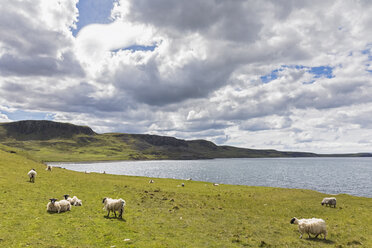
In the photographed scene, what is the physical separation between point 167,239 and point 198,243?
266 centimetres

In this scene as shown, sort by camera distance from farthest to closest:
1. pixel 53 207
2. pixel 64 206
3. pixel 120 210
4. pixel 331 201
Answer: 1. pixel 331 201
2. pixel 64 206
3. pixel 53 207
4. pixel 120 210

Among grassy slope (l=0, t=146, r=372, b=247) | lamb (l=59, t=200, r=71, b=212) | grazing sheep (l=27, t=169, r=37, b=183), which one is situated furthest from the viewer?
grazing sheep (l=27, t=169, r=37, b=183)

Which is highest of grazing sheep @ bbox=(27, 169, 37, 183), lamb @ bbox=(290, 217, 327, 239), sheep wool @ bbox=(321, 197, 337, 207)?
grazing sheep @ bbox=(27, 169, 37, 183)

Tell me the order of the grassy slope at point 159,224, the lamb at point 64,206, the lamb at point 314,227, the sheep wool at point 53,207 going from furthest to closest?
the lamb at point 64,206 < the sheep wool at point 53,207 < the lamb at point 314,227 < the grassy slope at point 159,224

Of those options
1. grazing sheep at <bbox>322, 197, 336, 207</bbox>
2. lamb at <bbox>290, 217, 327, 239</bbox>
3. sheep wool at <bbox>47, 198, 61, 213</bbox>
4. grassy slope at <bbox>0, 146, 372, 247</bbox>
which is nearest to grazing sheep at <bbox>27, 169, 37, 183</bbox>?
grassy slope at <bbox>0, 146, 372, 247</bbox>

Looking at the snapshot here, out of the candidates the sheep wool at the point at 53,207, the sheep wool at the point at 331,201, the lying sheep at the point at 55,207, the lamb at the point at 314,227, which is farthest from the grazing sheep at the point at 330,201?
the sheep wool at the point at 53,207

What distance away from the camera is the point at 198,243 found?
1834 cm

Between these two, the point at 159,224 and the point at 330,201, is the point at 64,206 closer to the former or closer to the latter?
the point at 159,224

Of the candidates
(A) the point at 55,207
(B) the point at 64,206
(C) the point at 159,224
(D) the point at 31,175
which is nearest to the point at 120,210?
(C) the point at 159,224

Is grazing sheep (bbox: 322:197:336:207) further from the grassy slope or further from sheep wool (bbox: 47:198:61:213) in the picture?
sheep wool (bbox: 47:198:61:213)

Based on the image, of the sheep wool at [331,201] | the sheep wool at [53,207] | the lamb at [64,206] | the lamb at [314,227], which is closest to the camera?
the lamb at [314,227]

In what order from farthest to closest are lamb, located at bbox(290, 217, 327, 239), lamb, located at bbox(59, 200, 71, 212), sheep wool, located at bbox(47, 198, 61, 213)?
lamb, located at bbox(59, 200, 71, 212), sheep wool, located at bbox(47, 198, 61, 213), lamb, located at bbox(290, 217, 327, 239)

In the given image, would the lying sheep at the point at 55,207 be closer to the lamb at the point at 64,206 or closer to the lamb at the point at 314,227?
the lamb at the point at 64,206

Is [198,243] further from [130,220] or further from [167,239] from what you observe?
[130,220]
